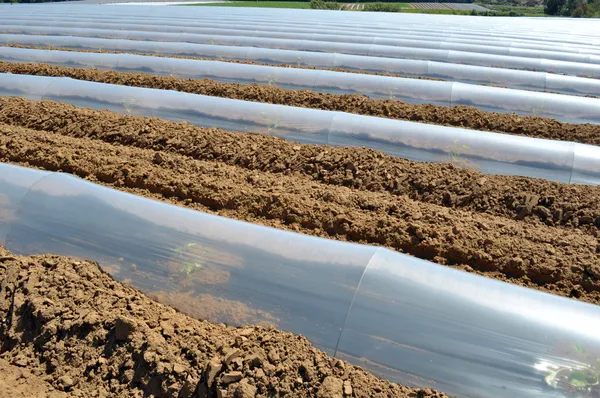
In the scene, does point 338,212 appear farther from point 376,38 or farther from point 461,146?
point 376,38

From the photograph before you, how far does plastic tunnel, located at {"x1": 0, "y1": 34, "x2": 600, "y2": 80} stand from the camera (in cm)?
731

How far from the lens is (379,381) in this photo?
2.12 m

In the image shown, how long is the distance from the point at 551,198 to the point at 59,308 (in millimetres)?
3739

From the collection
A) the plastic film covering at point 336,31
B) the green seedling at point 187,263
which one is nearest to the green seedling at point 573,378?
the green seedling at point 187,263

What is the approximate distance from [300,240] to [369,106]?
10.6 feet

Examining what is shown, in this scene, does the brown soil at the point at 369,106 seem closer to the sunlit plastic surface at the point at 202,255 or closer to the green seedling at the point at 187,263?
the sunlit plastic surface at the point at 202,255

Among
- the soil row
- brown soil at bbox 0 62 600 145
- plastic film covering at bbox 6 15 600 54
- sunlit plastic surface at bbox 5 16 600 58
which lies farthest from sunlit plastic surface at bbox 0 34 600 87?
the soil row

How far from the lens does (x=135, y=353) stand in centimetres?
232

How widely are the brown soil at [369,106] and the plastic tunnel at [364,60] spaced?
211 cm

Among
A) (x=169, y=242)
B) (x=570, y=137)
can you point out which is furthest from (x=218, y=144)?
(x=570, y=137)

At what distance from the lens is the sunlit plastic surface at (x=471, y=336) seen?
6.72 ft

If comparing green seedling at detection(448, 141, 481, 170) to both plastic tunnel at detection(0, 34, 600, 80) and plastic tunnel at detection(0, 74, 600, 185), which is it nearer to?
plastic tunnel at detection(0, 74, 600, 185)

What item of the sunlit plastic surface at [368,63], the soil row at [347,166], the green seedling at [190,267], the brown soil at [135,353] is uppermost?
the sunlit plastic surface at [368,63]

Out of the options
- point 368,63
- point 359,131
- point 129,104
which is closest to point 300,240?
point 359,131
